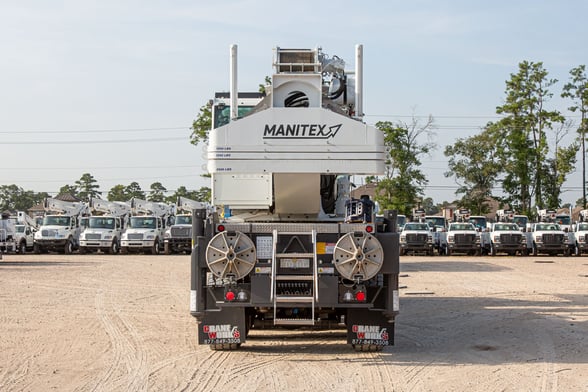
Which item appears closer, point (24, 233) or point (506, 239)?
point (506, 239)

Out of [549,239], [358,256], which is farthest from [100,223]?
[358,256]

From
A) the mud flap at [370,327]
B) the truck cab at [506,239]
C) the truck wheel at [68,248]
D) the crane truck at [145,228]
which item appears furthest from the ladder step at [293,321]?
the truck wheel at [68,248]

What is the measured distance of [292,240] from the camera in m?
10.7

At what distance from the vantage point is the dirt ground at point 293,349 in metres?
9.27

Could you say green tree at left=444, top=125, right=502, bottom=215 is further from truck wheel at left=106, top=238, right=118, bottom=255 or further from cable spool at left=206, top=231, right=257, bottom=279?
cable spool at left=206, top=231, right=257, bottom=279

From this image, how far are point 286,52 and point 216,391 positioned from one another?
5932 millimetres

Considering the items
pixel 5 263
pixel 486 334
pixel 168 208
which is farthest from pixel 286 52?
pixel 168 208

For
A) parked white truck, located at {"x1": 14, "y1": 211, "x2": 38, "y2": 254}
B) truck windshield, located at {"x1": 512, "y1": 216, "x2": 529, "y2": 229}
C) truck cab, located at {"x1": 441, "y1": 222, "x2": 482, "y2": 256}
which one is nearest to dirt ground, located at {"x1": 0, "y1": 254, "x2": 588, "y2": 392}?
truck cab, located at {"x1": 441, "y1": 222, "x2": 482, "y2": 256}

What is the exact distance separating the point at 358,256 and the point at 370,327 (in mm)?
1084

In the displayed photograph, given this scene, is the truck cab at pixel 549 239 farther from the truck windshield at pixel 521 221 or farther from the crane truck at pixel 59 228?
the crane truck at pixel 59 228

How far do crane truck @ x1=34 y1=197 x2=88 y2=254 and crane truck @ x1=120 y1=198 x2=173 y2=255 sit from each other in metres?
2.90

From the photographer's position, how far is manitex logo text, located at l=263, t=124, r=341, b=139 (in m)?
10.9

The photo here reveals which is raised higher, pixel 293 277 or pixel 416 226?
pixel 416 226

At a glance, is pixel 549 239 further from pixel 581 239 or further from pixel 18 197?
pixel 18 197
